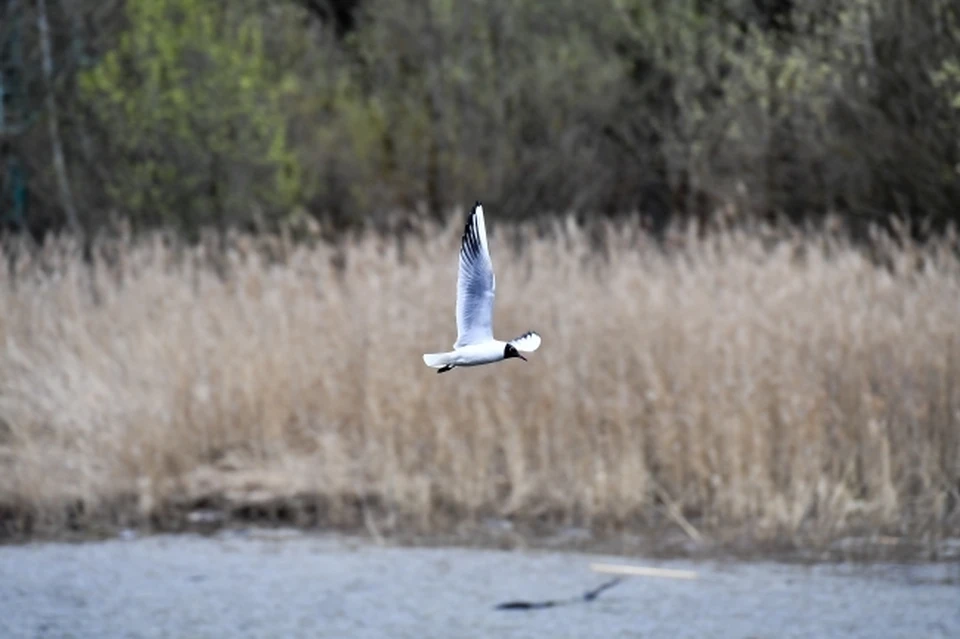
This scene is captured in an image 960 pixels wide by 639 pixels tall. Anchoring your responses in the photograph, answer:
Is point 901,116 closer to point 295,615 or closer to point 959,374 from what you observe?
point 959,374

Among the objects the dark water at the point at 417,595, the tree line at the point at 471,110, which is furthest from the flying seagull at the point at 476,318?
the tree line at the point at 471,110

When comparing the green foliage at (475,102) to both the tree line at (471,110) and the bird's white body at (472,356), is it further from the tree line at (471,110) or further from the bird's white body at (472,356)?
the bird's white body at (472,356)

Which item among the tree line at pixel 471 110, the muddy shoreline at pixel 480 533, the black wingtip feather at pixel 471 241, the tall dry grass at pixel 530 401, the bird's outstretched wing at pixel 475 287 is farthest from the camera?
the tree line at pixel 471 110

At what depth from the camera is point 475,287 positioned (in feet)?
7.98

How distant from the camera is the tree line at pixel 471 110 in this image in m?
11.3

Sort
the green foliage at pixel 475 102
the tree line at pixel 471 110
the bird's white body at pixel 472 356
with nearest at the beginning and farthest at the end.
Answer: the bird's white body at pixel 472 356 → the tree line at pixel 471 110 → the green foliage at pixel 475 102

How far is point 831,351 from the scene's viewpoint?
734 centimetres

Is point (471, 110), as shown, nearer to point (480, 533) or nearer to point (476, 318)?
point (480, 533)

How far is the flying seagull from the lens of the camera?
2182 mm

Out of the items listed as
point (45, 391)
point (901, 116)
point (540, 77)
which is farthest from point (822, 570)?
point (540, 77)

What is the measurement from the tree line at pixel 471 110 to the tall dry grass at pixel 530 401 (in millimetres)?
1931

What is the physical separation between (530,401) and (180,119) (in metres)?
6.87

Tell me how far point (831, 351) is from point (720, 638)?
6.38 feet

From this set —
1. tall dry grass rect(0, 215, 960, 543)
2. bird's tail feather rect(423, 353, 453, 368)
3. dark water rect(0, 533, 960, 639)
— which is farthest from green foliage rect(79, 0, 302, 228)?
bird's tail feather rect(423, 353, 453, 368)
